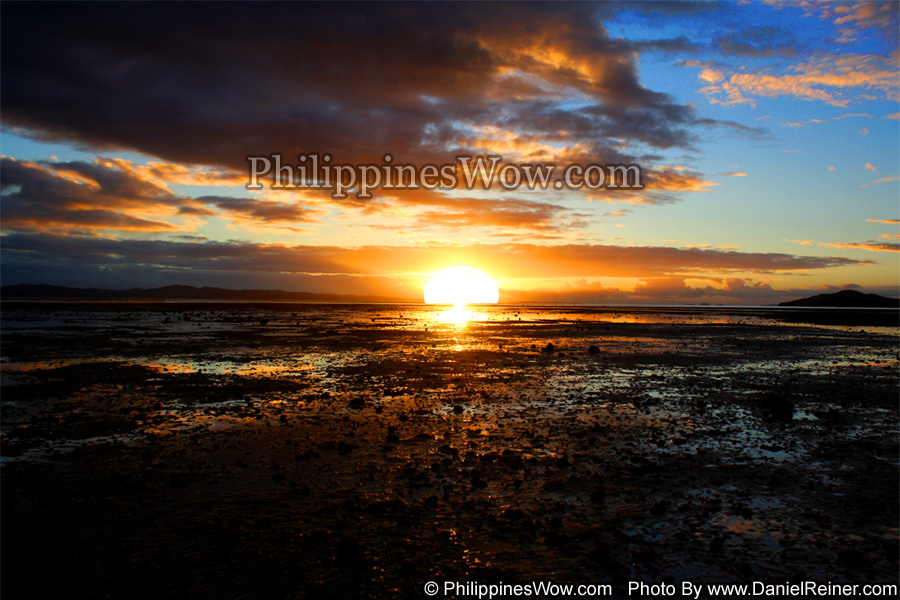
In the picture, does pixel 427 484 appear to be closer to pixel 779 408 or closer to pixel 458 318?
pixel 779 408

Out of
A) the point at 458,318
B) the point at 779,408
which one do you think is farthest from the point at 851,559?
the point at 458,318

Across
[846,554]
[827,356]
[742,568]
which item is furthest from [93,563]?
[827,356]

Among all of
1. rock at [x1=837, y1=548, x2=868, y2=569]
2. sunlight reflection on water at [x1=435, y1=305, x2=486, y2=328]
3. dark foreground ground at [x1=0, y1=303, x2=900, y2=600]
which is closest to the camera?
dark foreground ground at [x1=0, y1=303, x2=900, y2=600]

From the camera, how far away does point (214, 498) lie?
9109 mm

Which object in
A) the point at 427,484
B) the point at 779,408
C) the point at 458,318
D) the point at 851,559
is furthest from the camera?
the point at 458,318

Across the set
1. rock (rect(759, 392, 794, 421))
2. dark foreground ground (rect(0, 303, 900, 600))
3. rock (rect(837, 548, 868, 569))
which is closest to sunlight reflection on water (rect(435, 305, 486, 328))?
dark foreground ground (rect(0, 303, 900, 600))

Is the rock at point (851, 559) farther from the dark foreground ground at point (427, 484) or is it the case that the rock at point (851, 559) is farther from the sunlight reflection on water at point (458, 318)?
the sunlight reflection on water at point (458, 318)

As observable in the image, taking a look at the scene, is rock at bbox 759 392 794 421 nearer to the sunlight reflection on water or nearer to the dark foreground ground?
the dark foreground ground

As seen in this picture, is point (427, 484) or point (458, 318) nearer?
point (427, 484)

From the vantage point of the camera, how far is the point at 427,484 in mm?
9906

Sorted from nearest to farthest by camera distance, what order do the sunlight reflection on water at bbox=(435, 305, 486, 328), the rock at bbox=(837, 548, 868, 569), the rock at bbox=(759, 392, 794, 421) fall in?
the rock at bbox=(837, 548, 868, 569)
the rock at bbox=(759, 392, 794, 421)
the sunlight reflection on water at bbox=(435, 305, 486, 328)

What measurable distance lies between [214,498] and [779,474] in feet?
37.8

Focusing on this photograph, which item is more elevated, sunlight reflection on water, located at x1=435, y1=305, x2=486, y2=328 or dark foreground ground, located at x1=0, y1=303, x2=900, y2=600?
dark foreground ground, located at x1=0, y1=303, x2=900, y2=600

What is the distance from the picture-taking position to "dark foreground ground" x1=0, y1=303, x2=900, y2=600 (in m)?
6.96
